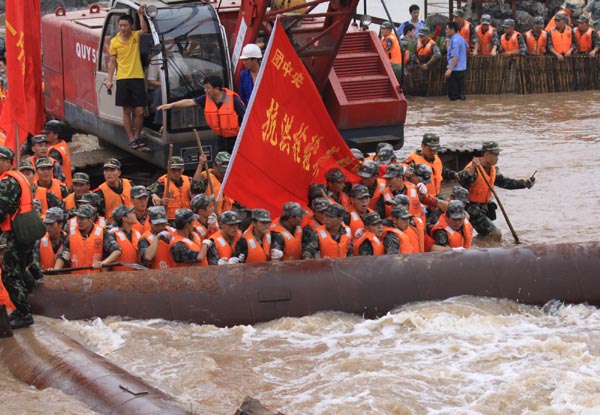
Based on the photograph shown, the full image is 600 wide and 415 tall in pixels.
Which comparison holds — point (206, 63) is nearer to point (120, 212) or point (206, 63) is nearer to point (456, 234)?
point (120, 212)

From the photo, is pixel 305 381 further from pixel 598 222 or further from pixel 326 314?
pixel 598 222

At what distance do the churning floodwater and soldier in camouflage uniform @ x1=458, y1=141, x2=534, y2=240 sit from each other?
290cm

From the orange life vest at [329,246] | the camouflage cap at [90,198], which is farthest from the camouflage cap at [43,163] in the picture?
the orange life vest at [329,246]

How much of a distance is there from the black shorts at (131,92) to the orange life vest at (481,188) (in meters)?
4.05

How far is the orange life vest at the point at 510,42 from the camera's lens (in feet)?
83.4

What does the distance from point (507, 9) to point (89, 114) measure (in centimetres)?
1406

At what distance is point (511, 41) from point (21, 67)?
1312 centimetres

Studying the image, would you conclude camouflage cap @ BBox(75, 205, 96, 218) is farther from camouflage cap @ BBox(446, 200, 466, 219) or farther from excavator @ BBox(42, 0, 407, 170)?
camouflage cap @ BBox(446, 200, 466, 219)

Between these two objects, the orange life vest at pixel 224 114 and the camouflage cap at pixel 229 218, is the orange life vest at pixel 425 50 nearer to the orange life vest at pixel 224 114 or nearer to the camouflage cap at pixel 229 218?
the orange life vest at pixel 224 114

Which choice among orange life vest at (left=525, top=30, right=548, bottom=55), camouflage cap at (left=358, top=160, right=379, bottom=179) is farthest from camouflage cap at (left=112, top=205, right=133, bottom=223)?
orange life vest at (left=525, top=30, right=548, bottom=55)

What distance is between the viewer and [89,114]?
57.7ft

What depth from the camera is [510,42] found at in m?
25.5

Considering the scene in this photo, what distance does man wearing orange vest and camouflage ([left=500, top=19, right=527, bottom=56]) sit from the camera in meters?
25.4

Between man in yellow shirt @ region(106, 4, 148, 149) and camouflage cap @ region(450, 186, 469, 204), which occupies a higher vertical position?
man in yellow shirt @ region(106, 4, 148, 149)
